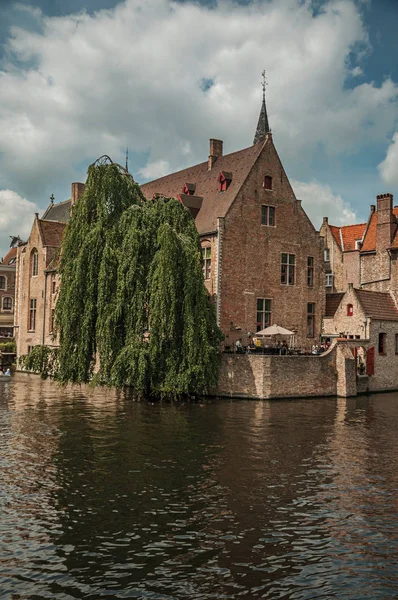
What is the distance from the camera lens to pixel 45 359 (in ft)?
106

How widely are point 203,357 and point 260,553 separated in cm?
1774

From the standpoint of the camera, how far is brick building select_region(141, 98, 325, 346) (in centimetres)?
3547

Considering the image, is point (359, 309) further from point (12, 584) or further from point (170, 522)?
point (12, 584)

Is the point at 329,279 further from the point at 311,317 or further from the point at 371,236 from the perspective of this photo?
the point at 311,317

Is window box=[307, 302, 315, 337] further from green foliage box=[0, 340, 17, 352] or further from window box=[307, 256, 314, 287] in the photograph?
green foliage box=[0, 340, 17, 352]

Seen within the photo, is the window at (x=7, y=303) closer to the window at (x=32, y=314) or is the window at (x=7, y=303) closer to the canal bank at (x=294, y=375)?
the window at (x=32, y=314)

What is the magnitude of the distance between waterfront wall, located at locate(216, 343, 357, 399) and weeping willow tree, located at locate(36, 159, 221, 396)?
8.52 ft

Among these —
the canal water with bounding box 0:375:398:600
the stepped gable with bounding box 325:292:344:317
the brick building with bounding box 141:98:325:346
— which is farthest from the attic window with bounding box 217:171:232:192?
the canal water with bounding box 0:375:398:600

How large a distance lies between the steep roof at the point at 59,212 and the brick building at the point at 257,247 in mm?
17529

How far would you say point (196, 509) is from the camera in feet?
41.3

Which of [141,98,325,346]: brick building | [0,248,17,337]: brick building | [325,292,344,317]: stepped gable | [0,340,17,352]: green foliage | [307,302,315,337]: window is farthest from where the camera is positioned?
[0,248,17,337]: brick building

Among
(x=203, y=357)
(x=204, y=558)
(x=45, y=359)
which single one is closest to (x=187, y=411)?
(x=203, y=357)

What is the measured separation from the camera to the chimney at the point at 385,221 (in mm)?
43562

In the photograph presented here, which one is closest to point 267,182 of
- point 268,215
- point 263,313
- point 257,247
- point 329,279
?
point 268,215
